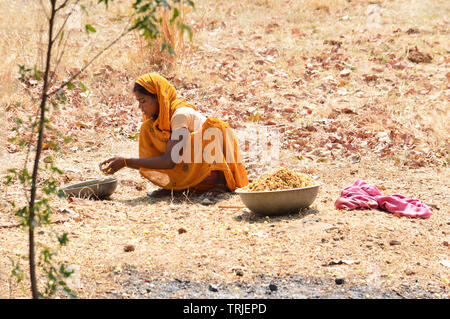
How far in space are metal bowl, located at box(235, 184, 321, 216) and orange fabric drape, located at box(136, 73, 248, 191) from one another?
69 cm

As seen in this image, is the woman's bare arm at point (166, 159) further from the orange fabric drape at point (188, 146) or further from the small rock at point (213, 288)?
the small rock at point (213, 288)

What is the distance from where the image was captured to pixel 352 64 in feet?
26.8

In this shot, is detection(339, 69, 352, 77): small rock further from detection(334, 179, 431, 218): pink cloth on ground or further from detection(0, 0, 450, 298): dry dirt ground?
detection(334, 179, 431, 218): pink cloth on ground

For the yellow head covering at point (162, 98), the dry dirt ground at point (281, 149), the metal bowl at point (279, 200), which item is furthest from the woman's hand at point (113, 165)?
the metal bowl at point (279, 200)

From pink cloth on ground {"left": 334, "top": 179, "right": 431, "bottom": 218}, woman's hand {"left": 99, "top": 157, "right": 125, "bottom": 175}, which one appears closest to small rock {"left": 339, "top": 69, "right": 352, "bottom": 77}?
pink cloth on ground {"left": 334, "top": 179, "right": 431, "bottom": 218}

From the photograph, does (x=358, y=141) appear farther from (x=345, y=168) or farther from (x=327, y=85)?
(x=327, y=85)

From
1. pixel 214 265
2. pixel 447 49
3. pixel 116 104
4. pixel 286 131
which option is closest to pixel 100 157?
pixel 116 104

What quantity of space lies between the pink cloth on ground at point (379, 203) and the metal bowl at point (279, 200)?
283 millimetres

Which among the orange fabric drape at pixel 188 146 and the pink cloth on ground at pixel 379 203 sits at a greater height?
the orange fabric drape at pixel 188 146

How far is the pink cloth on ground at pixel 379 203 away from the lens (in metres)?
3.86

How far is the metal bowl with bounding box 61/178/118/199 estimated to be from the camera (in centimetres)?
443

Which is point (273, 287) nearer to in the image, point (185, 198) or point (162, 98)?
point (185, 198)

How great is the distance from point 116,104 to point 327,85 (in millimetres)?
2837

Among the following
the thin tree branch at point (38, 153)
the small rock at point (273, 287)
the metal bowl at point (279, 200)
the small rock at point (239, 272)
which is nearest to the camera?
the thin tree branch at point (38, 153)
